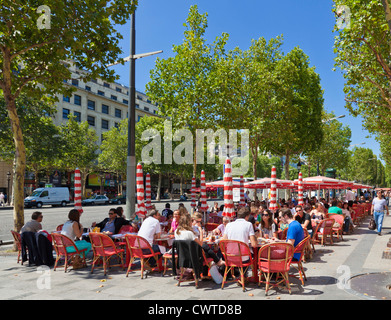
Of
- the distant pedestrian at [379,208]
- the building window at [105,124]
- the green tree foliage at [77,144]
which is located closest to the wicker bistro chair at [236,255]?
the distant pedestrian at [379,208]

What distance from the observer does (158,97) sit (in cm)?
1761

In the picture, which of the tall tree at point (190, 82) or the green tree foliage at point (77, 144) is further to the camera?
the green tree foliage at point (77, 144)

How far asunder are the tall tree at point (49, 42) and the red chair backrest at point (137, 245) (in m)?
4.94

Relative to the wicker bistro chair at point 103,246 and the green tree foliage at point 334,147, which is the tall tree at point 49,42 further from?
the green tree foliage at point 334,147

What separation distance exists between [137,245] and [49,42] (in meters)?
6.64

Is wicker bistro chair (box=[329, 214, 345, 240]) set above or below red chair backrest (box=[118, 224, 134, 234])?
below

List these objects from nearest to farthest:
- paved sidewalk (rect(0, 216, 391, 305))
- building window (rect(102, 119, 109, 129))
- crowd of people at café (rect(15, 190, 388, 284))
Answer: paved sidewalk (rect(0, 216, 391, 305)) → crowd of people at café (rect(15, 190, 388, 284)) → building window (rect(102, 119, 109, 129))

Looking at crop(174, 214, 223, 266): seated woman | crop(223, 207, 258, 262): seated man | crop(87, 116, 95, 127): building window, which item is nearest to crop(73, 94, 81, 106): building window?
crop(87, 116, 95, 127): building window

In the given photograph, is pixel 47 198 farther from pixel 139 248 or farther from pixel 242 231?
pixel 242 231

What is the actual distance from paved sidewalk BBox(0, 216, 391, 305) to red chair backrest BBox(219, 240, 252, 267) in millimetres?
508

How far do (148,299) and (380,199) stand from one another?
37.5 feet

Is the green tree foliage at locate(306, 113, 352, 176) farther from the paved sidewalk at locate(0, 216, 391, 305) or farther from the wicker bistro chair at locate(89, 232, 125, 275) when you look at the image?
the wicker bistro chair at locate(89, 232, 125, 275)

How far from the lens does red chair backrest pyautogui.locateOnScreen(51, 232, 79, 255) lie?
765 cm

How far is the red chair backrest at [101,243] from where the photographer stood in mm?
7527
